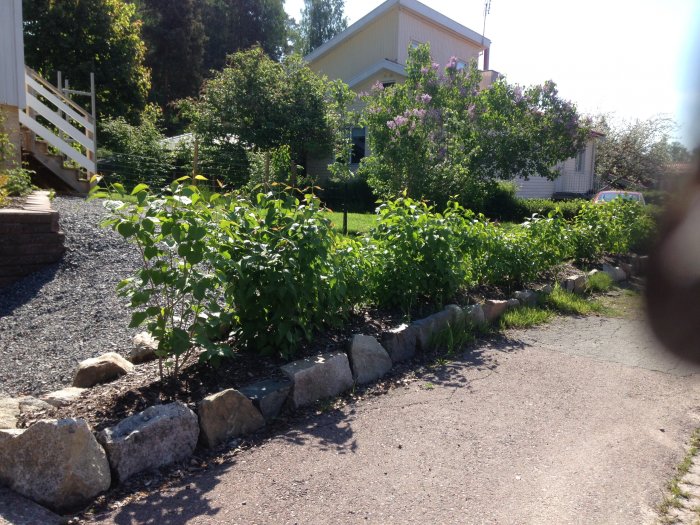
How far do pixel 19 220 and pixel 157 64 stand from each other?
32.3 meters

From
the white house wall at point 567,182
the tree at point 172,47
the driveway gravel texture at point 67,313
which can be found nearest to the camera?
the driveway gravel texture at point 67,313

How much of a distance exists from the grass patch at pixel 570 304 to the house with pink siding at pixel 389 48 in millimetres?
13692

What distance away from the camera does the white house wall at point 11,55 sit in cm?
1159

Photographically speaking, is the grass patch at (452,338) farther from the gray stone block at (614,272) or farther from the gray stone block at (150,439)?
the gray stone block at (614,272)

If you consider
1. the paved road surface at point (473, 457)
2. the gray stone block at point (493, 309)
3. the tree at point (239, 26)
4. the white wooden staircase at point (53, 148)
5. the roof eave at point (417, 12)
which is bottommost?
the paved road surface at point (473, 457)

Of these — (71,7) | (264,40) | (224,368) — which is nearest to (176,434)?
(224,368)

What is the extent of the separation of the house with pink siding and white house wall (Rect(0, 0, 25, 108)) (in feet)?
32.0

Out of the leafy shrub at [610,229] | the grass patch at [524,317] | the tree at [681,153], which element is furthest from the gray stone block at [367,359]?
the leafy shrub at [610,229]

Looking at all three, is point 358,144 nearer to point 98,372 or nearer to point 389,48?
point 389,48

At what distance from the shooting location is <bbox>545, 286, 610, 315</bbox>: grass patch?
23.4 ft

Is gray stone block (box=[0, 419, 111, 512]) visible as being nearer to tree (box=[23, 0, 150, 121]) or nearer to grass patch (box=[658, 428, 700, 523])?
grass patch (box=[658, 428, 700, 523])

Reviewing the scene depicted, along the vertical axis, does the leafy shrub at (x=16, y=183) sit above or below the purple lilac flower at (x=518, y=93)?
below

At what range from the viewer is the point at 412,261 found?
560 cm

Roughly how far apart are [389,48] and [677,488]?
21.5 metres
